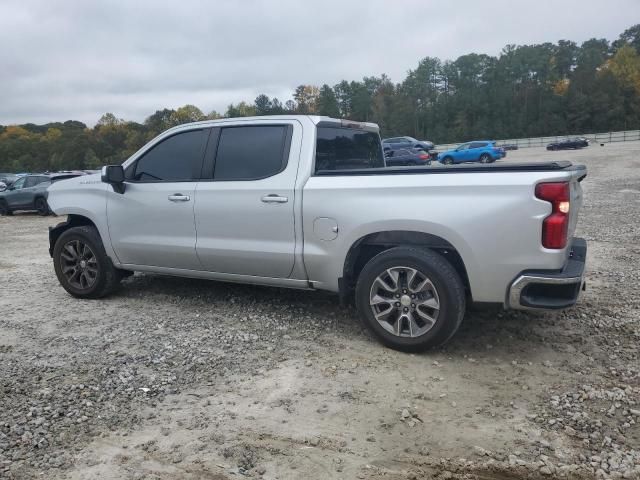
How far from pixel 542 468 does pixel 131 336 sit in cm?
351

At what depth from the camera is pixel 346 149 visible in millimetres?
5324

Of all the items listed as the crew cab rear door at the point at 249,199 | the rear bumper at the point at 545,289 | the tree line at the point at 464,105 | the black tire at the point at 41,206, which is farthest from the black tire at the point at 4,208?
the tree line at the point at 464,105

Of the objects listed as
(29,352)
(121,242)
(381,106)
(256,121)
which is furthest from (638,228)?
(381,106)

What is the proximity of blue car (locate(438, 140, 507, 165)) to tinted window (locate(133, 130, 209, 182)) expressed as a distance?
30707mm

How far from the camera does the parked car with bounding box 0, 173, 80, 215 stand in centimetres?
1886

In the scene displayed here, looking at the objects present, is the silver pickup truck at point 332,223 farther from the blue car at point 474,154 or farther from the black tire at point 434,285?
the blue car at point 474,154

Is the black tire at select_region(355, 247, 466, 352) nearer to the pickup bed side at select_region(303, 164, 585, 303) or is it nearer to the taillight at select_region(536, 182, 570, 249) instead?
the pickup bed side at select_region(303, 164, 585, 303)

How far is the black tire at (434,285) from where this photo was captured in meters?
4.02

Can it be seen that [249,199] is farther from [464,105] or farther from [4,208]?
[464,105]

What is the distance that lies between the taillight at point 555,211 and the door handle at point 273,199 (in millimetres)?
2072

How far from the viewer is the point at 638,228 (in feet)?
31.5

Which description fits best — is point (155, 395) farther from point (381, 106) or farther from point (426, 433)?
point (381, 106)

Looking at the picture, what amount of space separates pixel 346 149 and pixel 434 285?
188 cm

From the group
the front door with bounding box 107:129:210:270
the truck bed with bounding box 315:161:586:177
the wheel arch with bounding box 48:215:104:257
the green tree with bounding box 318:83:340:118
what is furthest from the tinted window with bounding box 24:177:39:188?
the green tree with bounding box 318:83:340:118
